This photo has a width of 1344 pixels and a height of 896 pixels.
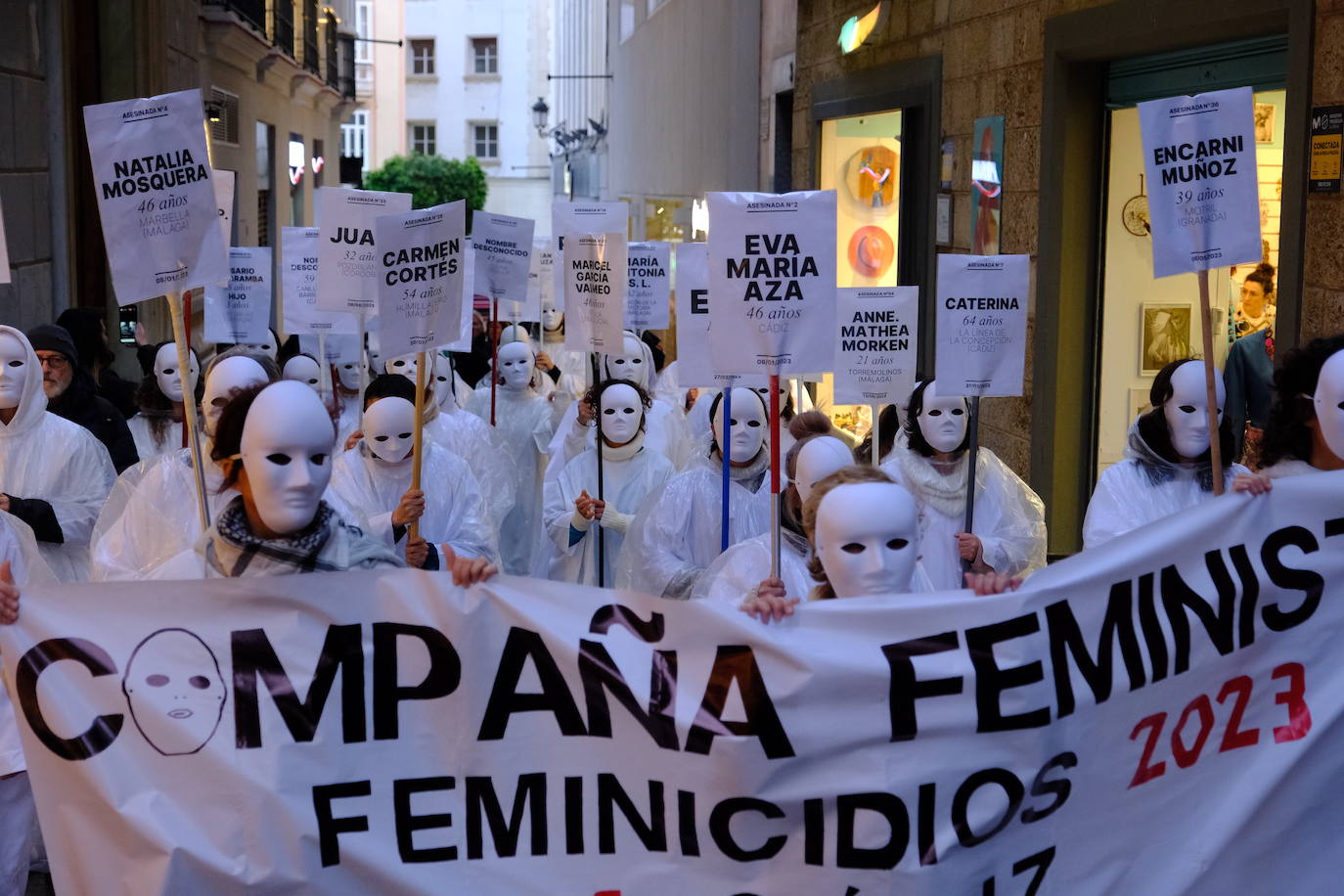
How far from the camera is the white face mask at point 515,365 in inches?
435

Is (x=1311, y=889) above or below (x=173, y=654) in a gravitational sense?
below

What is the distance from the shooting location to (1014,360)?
21.0 ft

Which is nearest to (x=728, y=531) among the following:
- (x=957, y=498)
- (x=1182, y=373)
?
(x=957, y=498)

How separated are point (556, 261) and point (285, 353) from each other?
5.40 ft

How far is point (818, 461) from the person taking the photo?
212 inches

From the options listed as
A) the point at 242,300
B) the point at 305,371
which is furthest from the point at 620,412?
the point at 242,300

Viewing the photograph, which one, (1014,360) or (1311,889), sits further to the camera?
(1014,360)

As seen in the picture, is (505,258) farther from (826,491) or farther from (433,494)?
(826,491)

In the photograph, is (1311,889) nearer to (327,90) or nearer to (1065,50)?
(1065,50)

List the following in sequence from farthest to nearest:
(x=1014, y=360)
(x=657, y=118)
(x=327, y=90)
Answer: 1. (x=327, y=90)
2. (x=657, y=118)
3. (x=1014, y=360)

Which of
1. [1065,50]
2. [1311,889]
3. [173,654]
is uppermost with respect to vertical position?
[1065,50]

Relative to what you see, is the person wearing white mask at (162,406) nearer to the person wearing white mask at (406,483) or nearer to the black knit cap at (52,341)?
the black knit cap at (52,341)

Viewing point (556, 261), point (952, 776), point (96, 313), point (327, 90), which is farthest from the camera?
point (327, 90)

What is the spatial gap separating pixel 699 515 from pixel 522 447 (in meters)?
4.26
